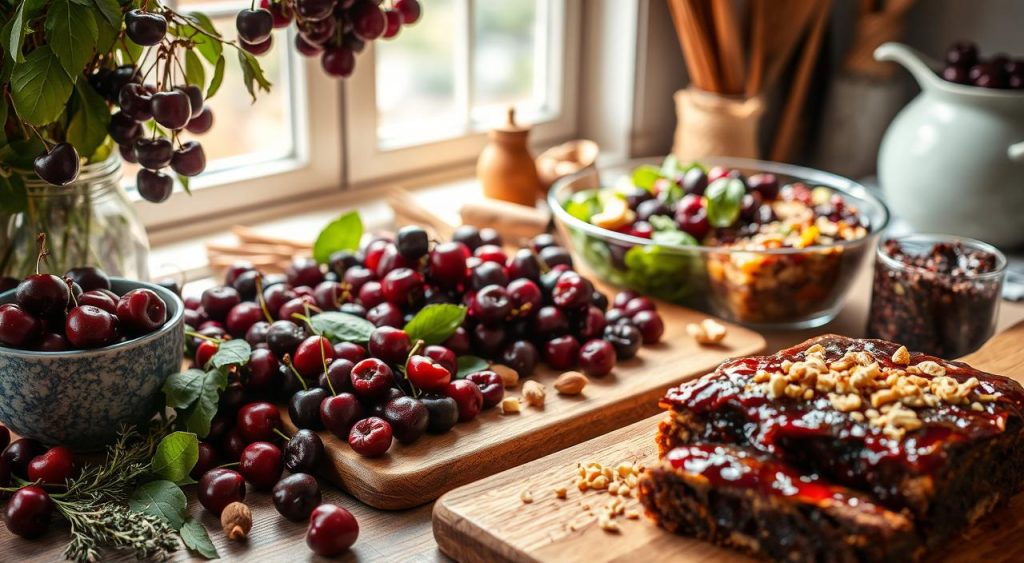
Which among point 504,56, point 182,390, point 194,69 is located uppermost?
point 194,69

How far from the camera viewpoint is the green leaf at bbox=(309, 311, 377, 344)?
52.2 inches

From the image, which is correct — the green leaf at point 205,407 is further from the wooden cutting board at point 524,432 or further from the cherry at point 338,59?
the cherry at point 338,59

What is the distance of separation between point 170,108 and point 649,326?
69cm

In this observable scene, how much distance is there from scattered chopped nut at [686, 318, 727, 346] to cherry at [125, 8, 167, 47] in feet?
2.64

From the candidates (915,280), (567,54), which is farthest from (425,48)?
(915,280)

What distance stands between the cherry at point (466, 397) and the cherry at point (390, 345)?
0.07 metres

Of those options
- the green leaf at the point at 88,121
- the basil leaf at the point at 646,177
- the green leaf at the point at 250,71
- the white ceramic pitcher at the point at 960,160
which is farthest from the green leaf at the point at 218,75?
the white ceramic pitcher at the point at 960,160

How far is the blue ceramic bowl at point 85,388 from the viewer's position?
1.11 m

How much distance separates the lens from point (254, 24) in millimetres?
1190

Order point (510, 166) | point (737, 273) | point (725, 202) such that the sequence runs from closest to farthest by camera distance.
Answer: point (737, 273) < point (725, 202) < point (510, 166)

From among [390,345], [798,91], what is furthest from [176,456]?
[798,91]

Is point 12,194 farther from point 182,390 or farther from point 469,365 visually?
A: point 469,365

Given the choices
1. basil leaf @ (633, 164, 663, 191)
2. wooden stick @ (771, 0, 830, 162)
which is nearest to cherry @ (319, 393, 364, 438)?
basil leaf @ (633, 164, 663, 191)

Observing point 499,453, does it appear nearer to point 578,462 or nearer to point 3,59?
point 578,462
